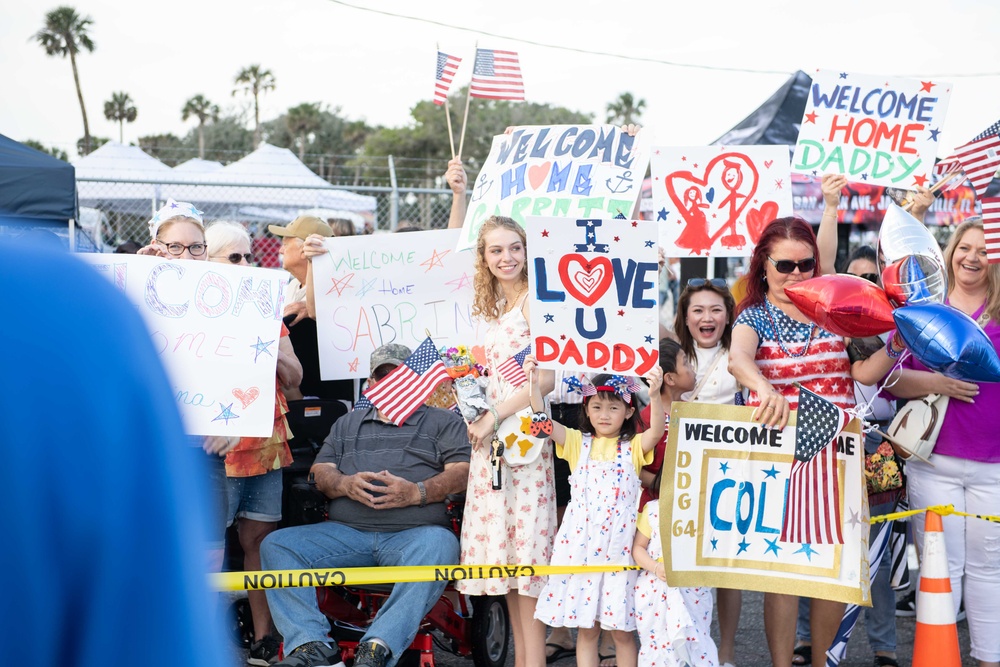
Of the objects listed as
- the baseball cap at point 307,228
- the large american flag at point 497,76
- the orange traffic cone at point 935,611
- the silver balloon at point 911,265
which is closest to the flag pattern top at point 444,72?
the large american flag at point 497,76

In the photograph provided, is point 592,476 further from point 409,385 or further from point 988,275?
point 988,275

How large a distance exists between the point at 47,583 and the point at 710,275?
794cm

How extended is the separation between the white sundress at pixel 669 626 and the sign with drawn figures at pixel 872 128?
8.28 ft

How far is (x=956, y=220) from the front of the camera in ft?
43.4

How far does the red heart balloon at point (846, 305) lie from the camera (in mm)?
4082

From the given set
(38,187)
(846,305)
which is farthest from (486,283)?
(38,187)

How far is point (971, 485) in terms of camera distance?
15.5 ft

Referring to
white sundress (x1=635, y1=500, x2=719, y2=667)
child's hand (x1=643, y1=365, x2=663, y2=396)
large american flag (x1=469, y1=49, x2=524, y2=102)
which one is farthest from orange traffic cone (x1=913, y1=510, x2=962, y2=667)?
large american flag (x1=469, y1=49, x2=524, y2=102)

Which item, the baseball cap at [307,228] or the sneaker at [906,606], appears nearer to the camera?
the baseball cap at [307,228]

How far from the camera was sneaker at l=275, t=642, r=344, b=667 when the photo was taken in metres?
4.75

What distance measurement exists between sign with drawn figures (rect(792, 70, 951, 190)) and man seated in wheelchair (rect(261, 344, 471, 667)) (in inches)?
103

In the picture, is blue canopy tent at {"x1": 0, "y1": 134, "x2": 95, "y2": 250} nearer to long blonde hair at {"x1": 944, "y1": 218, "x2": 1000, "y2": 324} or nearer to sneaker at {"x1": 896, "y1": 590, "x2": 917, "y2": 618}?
long blonde hair at {"x1": 944, "y1": 218, "x2": 1000, "y2": 324}

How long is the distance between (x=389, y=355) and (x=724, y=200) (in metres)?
2.14

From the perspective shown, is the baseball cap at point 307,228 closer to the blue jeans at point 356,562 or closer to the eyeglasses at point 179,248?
the eyeglasses at point 179,248
